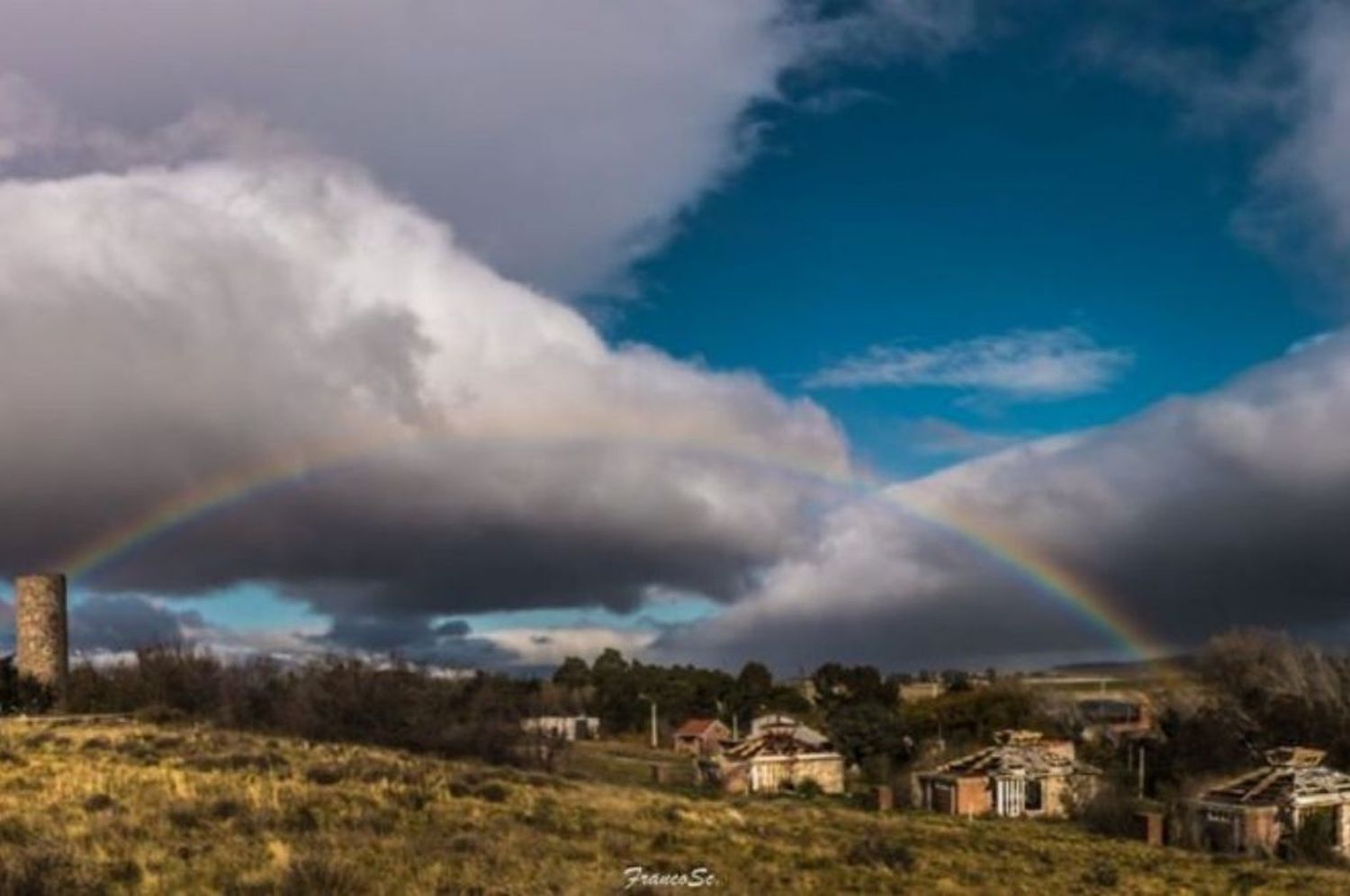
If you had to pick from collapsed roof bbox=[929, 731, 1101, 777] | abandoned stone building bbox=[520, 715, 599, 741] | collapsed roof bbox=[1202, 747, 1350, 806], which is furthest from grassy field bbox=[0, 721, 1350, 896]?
abandoned stone building bbox=[520, 715, 599, 741]

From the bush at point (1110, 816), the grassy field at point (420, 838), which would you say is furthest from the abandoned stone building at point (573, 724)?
the grassy field at point (420, 838)

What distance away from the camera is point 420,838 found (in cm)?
2231

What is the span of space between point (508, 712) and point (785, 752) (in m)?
15.5

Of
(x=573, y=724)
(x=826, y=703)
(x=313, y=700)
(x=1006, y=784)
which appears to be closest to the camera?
(x=313, y=700)

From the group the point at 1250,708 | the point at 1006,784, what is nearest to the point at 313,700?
the point at 1006,784

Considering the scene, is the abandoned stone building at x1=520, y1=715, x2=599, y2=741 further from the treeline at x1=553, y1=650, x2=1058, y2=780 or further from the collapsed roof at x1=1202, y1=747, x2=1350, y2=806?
the collapsed roof at x1=1202, y1=747, x2=1350, y2=806

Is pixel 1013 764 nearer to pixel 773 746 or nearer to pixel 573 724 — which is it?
pixel 773 746

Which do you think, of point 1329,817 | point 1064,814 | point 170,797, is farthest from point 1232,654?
point 170,797

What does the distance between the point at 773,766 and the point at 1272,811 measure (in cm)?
2554

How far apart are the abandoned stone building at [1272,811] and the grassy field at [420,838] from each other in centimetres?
686

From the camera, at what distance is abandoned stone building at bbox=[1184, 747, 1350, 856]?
167 feet

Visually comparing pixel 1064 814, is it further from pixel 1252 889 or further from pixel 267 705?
pixel 267 705

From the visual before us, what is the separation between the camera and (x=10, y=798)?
24.5 metres

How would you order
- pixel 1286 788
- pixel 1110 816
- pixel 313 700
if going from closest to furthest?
pixel 1286 788, pixel 1110 816, pixel 313 700
